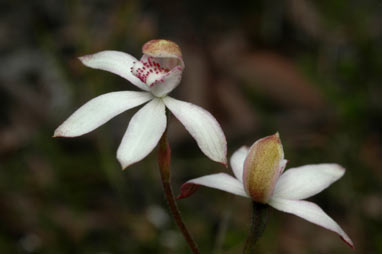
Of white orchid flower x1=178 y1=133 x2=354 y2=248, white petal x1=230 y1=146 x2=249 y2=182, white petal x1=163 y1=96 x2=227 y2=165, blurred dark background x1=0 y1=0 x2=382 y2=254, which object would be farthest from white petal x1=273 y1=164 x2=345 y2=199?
blurred dark background x1=0 y1=0 x2=382 y2=254

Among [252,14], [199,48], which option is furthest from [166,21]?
[252,14]

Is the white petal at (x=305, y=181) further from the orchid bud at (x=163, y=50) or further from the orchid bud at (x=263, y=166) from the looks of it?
the orchid bud at (x=163, y=50)

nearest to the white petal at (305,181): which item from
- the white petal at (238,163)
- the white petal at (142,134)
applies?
the white petal at (238,163)

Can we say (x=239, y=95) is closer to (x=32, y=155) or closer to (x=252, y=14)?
(x=252, y=14)

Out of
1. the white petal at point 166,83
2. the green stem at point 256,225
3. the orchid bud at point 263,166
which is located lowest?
the green stem at point 256,225

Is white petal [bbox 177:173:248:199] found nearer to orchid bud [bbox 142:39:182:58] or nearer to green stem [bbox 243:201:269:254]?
green stem [bbox 243:201:269:254]

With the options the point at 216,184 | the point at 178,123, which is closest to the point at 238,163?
the point at 216,184

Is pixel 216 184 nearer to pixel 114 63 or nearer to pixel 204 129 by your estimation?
pixel 204 129
